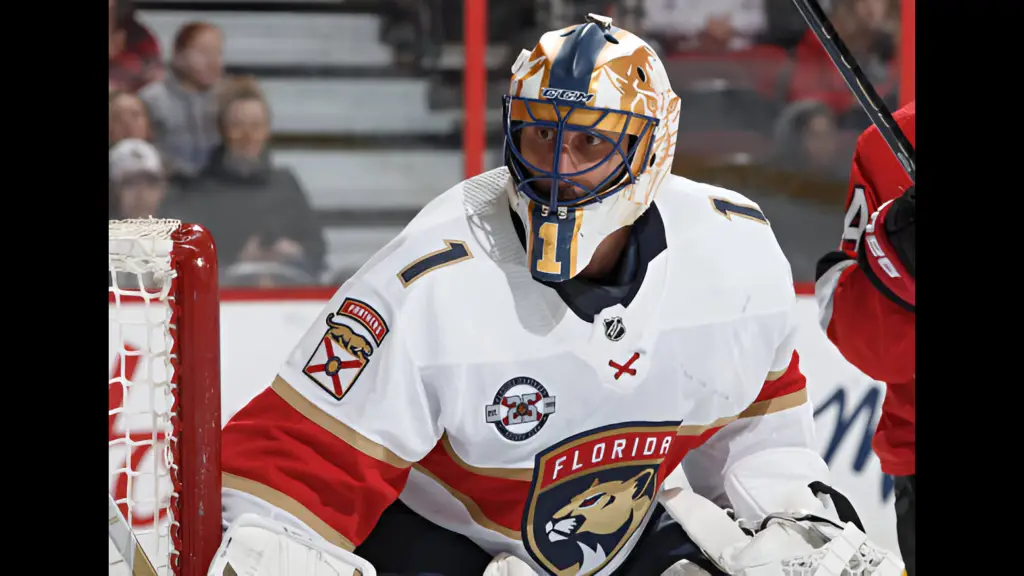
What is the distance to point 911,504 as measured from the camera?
6.73ft

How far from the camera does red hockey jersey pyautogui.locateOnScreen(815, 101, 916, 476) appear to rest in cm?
180

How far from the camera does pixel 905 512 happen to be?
2.07m

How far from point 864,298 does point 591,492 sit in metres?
0.59

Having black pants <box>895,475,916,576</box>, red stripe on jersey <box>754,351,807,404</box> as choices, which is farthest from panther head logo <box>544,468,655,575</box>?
black pants <box>895,475,916,576</box>

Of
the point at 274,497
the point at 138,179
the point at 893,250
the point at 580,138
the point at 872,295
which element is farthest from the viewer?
the point at 138,179

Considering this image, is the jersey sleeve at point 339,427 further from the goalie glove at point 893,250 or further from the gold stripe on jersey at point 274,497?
the goalie glove at point 893,250

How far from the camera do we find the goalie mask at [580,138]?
1.40m

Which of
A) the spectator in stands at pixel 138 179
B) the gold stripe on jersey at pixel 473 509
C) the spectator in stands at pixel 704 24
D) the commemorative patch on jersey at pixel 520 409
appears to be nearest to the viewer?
the commemorative patch on jersey at pixel 520 409

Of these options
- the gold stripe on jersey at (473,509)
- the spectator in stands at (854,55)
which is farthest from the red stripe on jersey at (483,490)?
the spectator in stands at (854,55)

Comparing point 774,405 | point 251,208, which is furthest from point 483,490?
point 251,208

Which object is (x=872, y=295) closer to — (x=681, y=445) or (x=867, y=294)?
(x=867, y=294)

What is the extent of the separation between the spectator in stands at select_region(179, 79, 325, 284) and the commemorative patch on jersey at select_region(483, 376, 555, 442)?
1.09 m
